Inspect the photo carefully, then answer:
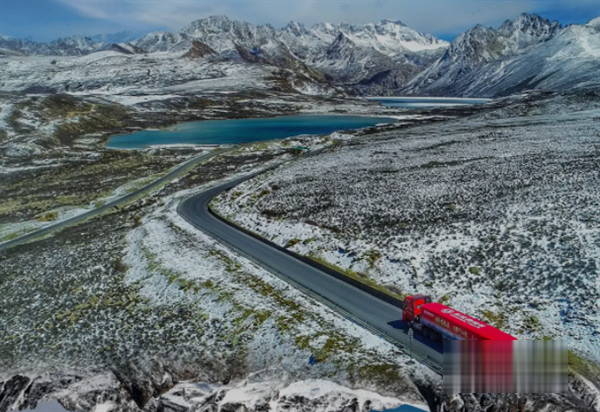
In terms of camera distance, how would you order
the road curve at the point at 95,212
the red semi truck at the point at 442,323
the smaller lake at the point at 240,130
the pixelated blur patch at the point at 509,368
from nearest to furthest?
the pixelated blur patch at the point at 509,368, the red semi truck at the point at 442,323, the road curve at the point at 95,212, the smaller lake at the point at 240,130

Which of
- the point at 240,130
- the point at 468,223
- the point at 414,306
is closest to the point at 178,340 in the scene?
the point at 414,306

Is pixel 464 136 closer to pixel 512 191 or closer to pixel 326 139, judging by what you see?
pixel 326 139

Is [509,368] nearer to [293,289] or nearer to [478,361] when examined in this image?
[478,361]

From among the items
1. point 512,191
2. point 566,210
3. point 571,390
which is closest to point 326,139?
point 512,191

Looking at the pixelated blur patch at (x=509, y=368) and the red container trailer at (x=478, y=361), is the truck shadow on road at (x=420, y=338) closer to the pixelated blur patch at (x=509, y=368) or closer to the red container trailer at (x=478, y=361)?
the red container trailer at (x=478, y=361)

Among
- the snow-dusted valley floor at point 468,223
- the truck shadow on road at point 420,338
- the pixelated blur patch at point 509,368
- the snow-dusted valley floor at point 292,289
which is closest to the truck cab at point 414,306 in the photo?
the truck shadow on road at point 420,338

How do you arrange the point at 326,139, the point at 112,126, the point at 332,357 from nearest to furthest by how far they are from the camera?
the point at 332,357
the point at 326,139
the point at 112,126

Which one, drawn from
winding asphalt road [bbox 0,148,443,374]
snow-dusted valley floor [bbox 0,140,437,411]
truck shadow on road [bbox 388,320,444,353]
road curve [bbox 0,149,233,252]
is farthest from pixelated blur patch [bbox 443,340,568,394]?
road curve [bbox 0,149,233,252]
